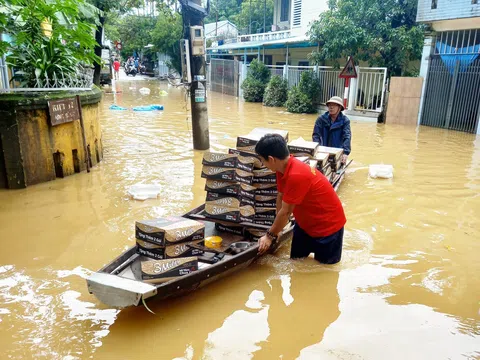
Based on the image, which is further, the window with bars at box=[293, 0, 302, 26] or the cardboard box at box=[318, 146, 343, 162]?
the window with bars at box=[293, 0, 302, 26]

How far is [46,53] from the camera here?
7340 millimetres

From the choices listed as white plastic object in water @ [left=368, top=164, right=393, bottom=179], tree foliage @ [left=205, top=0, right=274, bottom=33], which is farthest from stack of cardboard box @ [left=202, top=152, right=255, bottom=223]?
tree foliage @ [left=205, top=0, right=274, bottom=33]

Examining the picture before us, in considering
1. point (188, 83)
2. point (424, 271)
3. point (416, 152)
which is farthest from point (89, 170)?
point (416, 152)

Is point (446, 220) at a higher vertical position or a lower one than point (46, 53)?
lower

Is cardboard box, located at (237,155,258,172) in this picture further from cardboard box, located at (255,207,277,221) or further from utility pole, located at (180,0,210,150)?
utility pole, located at (180,0,210,150)

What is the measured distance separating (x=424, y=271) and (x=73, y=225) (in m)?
4.39

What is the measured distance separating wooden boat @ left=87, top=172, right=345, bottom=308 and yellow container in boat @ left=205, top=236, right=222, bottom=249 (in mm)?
72

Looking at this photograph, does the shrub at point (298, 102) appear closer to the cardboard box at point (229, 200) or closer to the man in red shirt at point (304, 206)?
the cardboard box at point (229, 200)

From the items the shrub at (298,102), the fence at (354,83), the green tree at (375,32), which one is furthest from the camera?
the shrub at (298,102)

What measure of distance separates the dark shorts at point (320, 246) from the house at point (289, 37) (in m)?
14.9

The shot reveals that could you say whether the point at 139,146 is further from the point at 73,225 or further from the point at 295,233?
the point at 295,233

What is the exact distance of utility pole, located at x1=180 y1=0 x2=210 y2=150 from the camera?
8664 millimetres

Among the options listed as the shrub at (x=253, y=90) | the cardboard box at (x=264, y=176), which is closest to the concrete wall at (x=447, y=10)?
the shrub at (x=253, y=90)

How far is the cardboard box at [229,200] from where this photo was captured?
4414 millimetres
